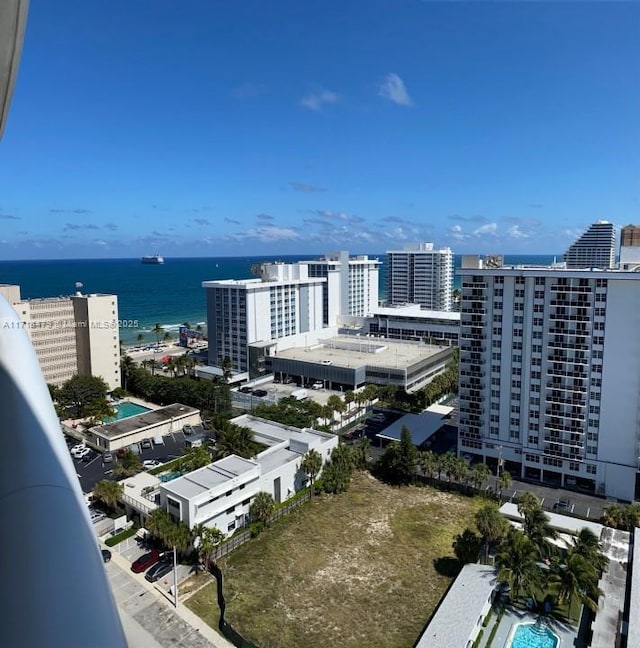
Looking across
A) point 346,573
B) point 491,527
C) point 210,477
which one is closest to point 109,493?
point 210,477

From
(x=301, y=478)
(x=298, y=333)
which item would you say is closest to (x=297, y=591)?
(x=301, y=478)

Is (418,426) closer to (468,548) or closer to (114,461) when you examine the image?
(468,548)

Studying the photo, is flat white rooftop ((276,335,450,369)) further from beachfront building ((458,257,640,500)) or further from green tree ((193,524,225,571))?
green tree ((193,524,225,571))

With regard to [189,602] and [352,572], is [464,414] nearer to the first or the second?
[352,572]

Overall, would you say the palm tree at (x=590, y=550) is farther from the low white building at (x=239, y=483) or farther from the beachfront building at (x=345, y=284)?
the beachfront building at (x=345, y=284)

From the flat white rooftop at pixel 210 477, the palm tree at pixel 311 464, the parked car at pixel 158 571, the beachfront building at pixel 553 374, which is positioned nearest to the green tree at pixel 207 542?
the parked car at pixel 158 571

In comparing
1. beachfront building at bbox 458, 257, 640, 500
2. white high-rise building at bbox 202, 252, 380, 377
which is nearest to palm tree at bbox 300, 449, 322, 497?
beachfront building at bbox 458, 257, 640, 500
